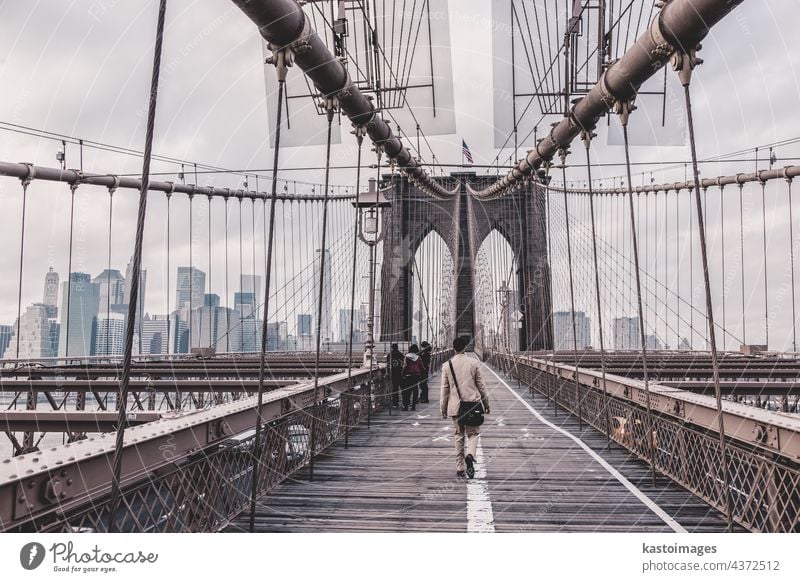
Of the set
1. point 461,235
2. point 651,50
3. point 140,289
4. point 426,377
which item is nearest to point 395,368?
point 426,377

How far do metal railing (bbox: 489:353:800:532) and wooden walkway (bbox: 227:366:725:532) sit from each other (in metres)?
0.19

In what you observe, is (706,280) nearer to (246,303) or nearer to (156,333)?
(156,333)

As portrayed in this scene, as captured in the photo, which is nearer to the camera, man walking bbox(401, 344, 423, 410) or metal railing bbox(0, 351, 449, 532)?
metal railing bbox(0, 351, 449, 532)

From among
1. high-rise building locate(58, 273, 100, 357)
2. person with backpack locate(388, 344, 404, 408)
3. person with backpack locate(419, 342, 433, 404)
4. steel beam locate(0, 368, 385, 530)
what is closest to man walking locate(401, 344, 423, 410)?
person with backpack locate(388, 344, 404, 408)

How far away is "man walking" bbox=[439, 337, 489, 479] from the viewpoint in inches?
230

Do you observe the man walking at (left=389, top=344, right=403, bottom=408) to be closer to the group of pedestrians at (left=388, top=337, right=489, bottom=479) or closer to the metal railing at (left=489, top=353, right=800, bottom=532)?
the metal railing at (left=489, top=353, right=800, bottom=532)

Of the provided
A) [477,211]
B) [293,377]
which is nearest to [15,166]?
[293,377]

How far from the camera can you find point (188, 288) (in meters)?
21.3

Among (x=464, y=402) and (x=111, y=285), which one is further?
(x=111, y=285)

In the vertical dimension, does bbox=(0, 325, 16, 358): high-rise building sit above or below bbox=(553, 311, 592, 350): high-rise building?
below

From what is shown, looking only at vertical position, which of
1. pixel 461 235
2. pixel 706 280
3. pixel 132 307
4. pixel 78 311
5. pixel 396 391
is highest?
pixel 461 235

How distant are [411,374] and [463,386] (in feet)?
18.8

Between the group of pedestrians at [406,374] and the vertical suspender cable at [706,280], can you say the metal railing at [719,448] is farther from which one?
the group of pedestrians at [406,374]
